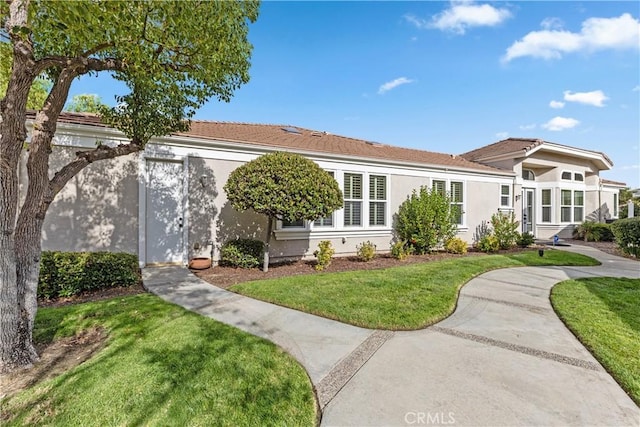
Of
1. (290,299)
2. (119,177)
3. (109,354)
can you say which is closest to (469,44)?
(290,299)

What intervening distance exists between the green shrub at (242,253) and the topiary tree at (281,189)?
116cm

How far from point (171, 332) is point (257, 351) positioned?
4.12ft

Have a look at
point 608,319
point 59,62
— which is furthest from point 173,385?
point 608,319

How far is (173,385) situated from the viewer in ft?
8.47

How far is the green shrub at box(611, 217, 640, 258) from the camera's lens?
9.76 m

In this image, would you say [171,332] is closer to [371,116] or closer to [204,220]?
[204,220]

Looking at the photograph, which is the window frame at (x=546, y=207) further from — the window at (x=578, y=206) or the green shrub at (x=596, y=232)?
the window at (x=578, y=206)

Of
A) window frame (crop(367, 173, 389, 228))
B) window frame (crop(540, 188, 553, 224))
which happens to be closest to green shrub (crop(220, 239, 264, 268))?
window frame (crop(367, 173, 389, 228))

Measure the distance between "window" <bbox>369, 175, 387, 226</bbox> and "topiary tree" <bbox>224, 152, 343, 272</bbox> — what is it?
11.4 feet

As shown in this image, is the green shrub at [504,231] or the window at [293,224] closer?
the window at [293,224]

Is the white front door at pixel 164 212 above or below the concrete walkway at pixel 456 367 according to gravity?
above

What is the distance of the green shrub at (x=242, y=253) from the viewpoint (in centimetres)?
754

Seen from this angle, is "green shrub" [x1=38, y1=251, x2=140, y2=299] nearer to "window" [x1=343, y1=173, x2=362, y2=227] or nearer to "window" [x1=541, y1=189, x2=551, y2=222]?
"window" [x1=343, y1=173, x2=362, y2=227]

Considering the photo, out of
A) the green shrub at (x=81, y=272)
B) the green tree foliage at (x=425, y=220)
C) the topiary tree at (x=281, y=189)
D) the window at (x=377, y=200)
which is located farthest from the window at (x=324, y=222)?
the green shrub at (x=81, y=272)
